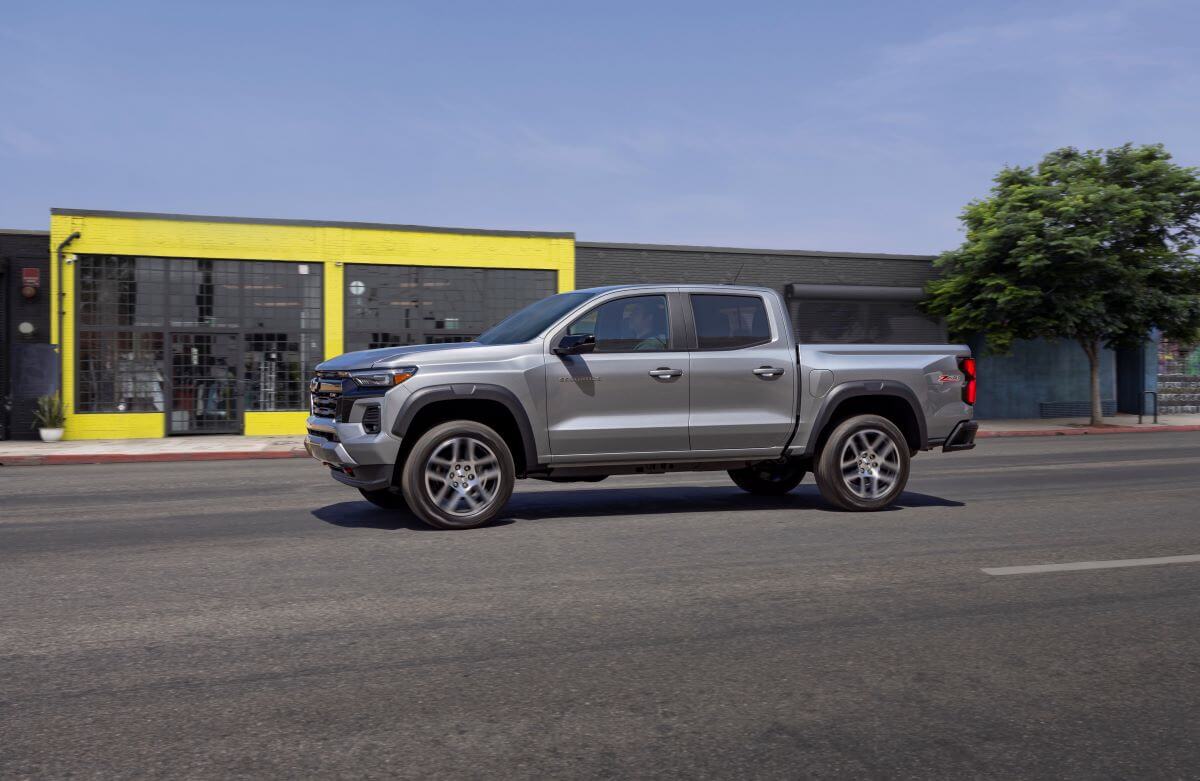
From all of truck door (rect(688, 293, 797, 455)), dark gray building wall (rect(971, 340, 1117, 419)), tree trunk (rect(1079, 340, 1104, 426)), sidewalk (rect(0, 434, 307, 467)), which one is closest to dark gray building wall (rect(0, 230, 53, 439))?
sidewalk (rect(0, 434, 307, 467))

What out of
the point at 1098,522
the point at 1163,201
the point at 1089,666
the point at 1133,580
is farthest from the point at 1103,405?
the point at 1089,666

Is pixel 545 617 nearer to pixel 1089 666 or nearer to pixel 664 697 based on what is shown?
pixel 664 697

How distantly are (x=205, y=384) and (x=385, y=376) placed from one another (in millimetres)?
17594

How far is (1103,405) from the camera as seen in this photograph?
1254 inches

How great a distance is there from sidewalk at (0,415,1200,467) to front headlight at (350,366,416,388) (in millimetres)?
10960

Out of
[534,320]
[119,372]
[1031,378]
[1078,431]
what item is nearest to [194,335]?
[119,372]

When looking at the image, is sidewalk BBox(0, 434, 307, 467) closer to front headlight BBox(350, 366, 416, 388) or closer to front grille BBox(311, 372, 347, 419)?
front grille BBox(311, 372, 347, 419)

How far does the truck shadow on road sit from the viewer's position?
848cm

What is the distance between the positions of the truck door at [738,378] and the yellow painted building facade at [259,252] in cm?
1729

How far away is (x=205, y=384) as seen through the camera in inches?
926

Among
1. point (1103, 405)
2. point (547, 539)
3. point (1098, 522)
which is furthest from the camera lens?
point (1103, 405)

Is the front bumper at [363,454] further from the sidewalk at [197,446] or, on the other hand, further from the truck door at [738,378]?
the sidewalk at [197,446]

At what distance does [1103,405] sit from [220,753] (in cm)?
3346

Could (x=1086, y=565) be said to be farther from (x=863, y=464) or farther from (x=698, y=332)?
(x=698, y=332)
